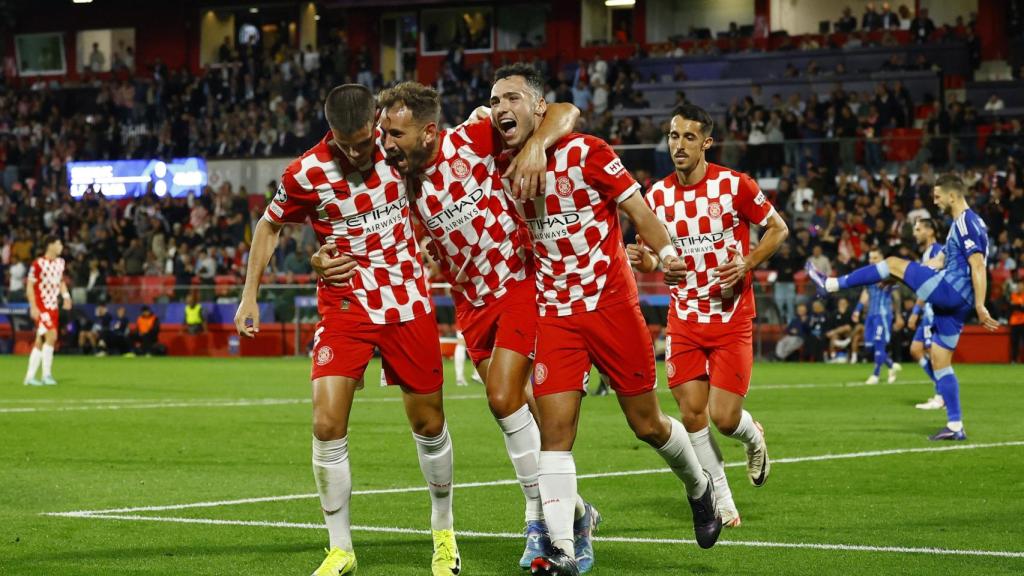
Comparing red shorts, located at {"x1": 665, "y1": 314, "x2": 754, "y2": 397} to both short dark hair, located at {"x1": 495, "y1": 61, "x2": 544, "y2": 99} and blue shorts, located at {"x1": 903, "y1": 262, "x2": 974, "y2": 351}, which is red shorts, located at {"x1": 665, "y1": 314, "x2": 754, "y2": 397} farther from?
blue shorts, located at {"x1": 903, "y1": 262, "x2": 974, "y2": 351}

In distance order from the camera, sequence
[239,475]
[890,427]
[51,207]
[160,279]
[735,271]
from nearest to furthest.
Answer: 1. [735,271]
2. [239,475]
3. [890,427]
4. [160,279]
5. [51,207]

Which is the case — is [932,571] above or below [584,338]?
below

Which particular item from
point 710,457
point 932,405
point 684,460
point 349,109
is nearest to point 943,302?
point 932,405

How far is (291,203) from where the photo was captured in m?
7.09

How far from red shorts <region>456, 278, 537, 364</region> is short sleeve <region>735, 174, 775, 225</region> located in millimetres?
2108

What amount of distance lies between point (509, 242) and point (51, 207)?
39.5 meters

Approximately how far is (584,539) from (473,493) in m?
2.78

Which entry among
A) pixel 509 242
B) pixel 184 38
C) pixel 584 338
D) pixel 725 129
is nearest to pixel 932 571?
pixel 584 338

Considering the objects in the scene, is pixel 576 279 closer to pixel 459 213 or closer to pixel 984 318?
pixel 459 213

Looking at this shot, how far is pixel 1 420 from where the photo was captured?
16281mm

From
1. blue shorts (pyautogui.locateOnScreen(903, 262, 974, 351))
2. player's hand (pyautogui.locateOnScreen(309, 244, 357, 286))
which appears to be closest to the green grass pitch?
blue shorts (pyautogui.locateOnScreen(903, 262, 974, 351))

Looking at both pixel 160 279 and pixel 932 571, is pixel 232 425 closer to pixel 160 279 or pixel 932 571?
pixel 932 571

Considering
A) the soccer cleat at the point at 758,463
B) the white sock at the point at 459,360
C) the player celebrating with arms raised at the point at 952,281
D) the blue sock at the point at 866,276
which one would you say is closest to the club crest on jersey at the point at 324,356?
the soccer cleat at the point at 758,463

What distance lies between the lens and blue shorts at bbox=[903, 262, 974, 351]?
14102 mm
